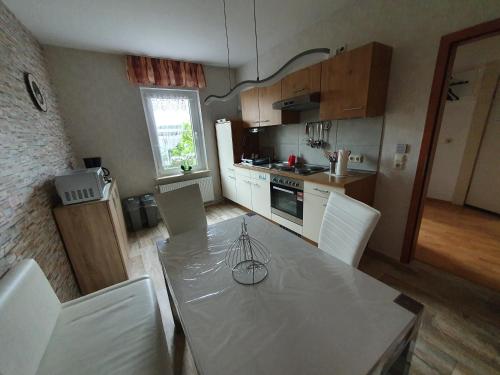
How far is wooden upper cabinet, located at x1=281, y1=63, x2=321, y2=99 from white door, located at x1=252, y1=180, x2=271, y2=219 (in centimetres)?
118

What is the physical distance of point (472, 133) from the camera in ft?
10.1

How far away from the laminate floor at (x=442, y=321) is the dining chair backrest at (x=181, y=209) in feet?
2.26

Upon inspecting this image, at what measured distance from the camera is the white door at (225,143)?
340cm

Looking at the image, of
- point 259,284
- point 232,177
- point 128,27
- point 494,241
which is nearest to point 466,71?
point 494,241

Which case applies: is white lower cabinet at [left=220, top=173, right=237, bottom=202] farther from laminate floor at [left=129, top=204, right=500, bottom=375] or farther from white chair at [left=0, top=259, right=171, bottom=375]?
white chair at [left=0, top=259, right=171, bottom=375]

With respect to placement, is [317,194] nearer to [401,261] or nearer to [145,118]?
[401,261]

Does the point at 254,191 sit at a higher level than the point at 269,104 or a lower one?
lower

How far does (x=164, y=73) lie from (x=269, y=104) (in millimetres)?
1688

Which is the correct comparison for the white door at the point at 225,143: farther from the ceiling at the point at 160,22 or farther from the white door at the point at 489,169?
the white door at the point at 489,169

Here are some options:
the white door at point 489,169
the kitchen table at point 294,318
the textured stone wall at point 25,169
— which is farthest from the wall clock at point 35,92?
the white door at point 489,169

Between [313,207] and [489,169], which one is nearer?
[313,207]

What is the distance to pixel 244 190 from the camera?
3418 millimetres

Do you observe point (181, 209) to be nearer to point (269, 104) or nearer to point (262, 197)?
point (262, 197)

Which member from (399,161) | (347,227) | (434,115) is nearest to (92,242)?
(347,227)
